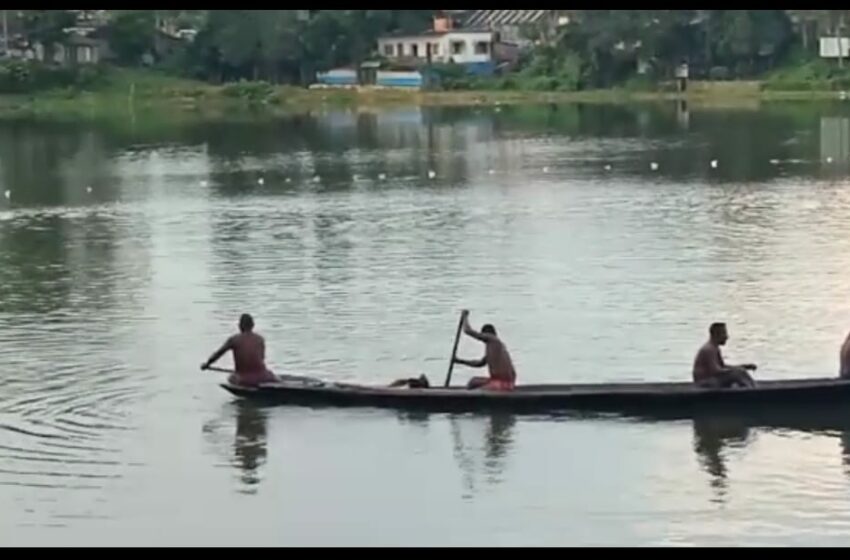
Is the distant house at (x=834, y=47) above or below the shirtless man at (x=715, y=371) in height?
above

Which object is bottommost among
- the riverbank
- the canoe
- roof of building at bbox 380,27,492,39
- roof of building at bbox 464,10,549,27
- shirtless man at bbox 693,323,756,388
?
the canoe

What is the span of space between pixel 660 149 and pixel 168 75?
47258mm

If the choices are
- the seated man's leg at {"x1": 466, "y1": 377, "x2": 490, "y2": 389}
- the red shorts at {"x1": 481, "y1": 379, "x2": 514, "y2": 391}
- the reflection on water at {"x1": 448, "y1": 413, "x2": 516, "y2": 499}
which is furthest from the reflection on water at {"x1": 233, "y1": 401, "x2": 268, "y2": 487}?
the red shorts at {"x1": 481, "y1": 379, "x2": 514, "y2": 391}

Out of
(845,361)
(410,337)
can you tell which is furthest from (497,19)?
(845,361)

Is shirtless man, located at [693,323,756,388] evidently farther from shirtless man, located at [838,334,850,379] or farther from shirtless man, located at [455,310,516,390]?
shirtless man, located at [455,310,516,390]

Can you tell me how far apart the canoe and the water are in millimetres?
187

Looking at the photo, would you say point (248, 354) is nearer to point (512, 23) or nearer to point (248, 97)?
point (248, 97)

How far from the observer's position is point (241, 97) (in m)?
92.3

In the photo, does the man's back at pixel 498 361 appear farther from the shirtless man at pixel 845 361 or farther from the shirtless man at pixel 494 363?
the shirtless man at pixel 845 361

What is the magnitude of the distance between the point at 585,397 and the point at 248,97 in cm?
7862

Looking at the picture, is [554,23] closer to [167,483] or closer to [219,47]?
[219,47]

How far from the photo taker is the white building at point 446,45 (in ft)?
336

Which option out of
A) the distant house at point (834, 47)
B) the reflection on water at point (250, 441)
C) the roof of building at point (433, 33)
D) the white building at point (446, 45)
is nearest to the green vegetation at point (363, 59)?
the distant house at point (834, 47)

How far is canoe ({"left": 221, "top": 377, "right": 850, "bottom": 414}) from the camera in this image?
49.6 feet
